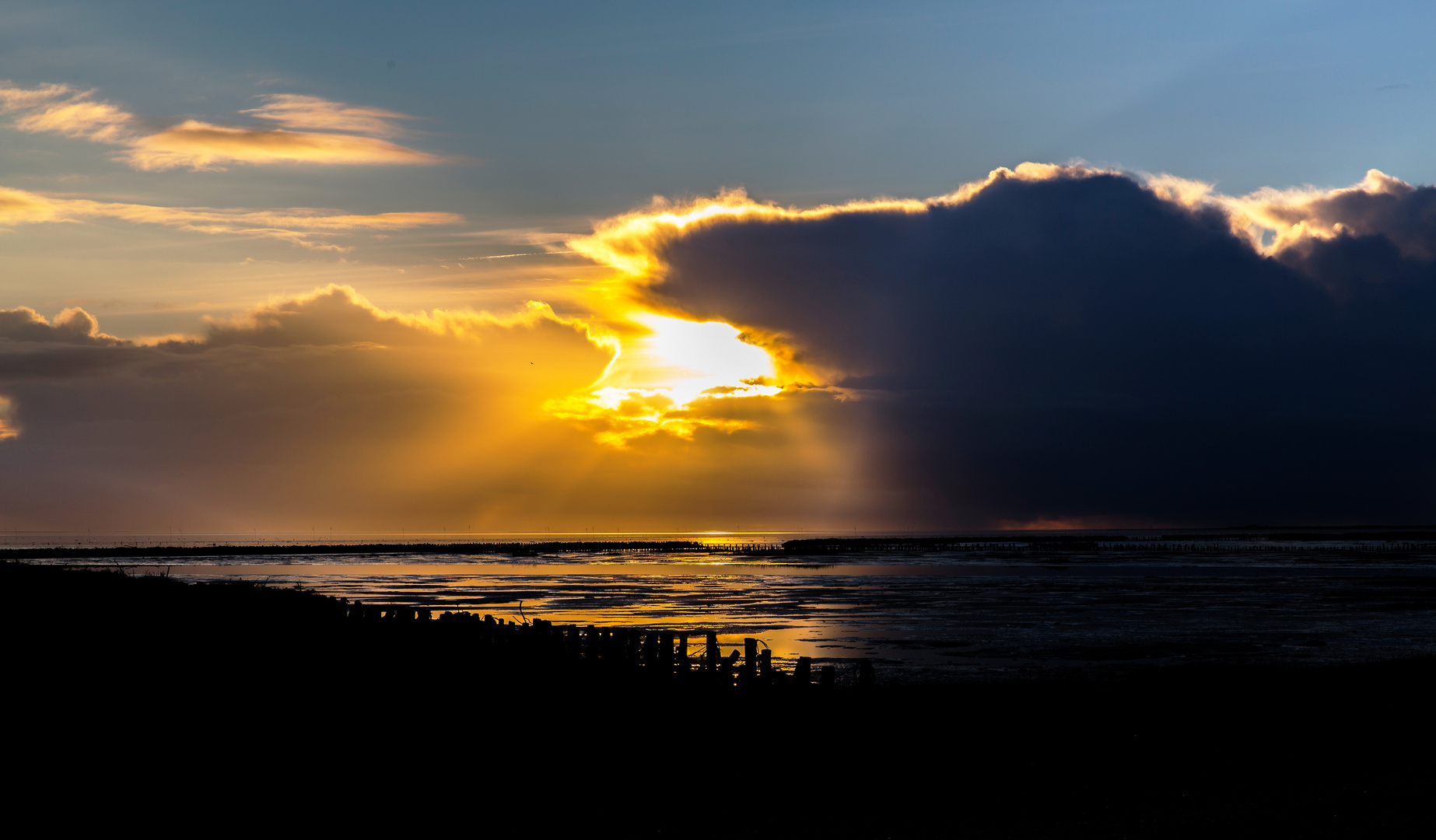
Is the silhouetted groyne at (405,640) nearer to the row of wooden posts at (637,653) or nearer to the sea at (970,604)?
the row of wooden posts at (637,653)

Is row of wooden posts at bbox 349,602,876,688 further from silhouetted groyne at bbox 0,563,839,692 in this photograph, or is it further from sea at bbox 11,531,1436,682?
sea at bbox 11,531,1436,682

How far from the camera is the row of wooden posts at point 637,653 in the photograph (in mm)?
Result: 17031

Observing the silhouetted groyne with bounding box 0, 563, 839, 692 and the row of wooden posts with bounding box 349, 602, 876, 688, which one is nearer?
the row of wooden posts with bounding box 349, 602, 876, 688

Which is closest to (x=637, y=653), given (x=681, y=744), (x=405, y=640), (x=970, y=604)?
(x=681, y=744)

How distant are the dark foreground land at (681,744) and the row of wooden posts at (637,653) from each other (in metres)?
0.08

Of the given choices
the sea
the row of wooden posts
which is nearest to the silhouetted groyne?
the row of wooden posts

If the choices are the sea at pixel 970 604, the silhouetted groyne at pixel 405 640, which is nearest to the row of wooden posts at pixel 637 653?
the silhouetted groyne at pixel 405 640

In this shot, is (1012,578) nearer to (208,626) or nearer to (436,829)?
(208,626)

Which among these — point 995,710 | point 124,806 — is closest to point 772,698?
point 995,710

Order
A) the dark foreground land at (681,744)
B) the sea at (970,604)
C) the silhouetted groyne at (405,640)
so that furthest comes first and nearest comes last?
the sea at (970,604)
the silhouetted groyne at (405,640)
the dark foreground land at (681,744)

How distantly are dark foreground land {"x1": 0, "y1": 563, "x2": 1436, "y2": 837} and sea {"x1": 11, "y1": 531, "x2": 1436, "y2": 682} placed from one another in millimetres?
4032

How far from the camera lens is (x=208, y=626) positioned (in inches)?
1102

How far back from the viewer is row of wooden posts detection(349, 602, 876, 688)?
1703 cm

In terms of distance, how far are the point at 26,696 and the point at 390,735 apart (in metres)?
6.52
